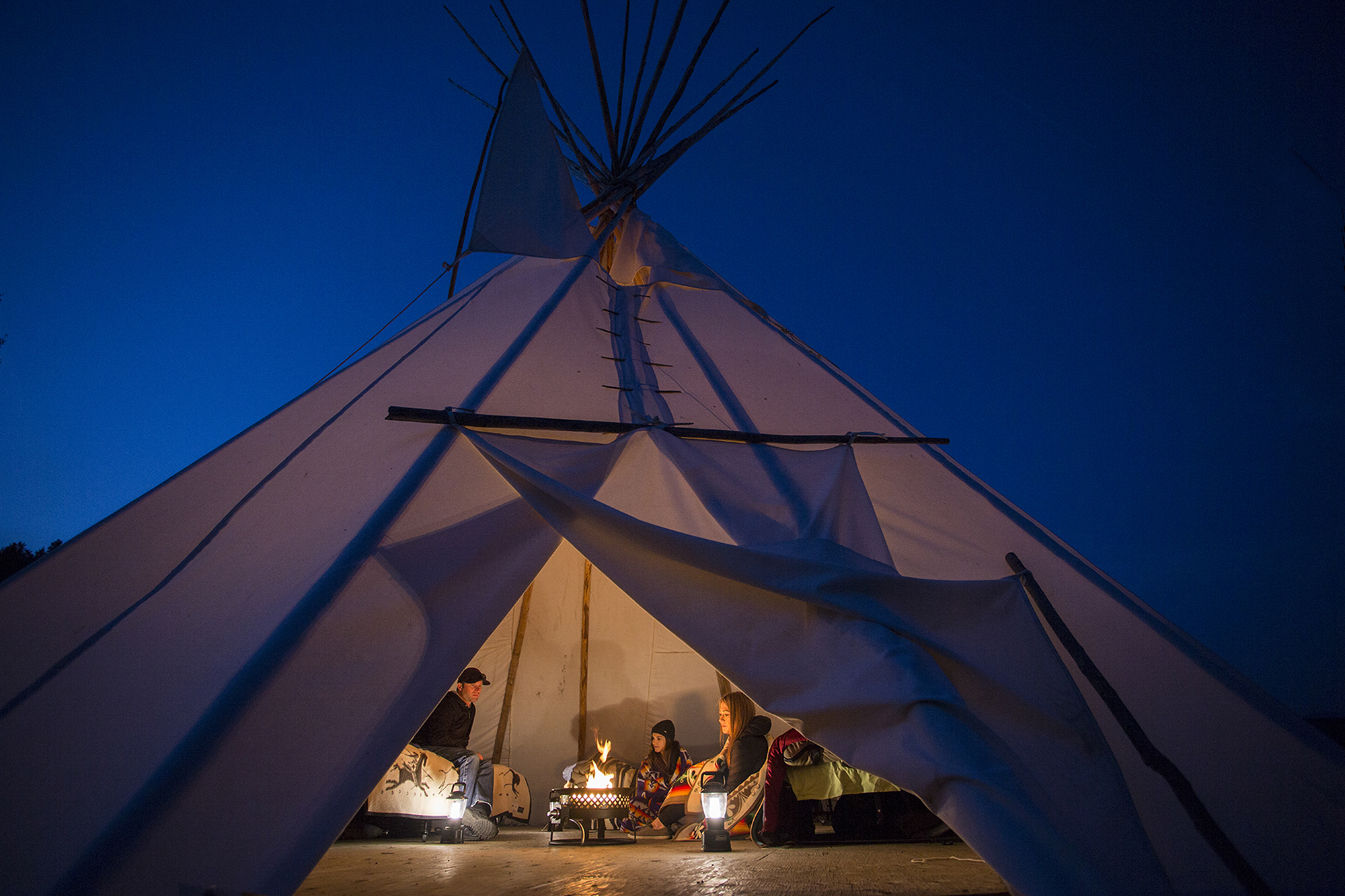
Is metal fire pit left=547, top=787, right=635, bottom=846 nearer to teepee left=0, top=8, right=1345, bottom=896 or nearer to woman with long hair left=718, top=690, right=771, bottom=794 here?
woman with long hair left=718, top=690, right=771, bottom=794

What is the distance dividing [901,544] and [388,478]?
1731mm

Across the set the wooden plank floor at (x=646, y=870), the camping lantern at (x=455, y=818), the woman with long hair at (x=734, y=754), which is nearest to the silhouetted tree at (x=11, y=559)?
the camping lantern at (x=455, y=818)

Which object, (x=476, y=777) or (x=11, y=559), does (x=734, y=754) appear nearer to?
(x=476, y=777)

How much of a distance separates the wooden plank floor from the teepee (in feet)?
2.10

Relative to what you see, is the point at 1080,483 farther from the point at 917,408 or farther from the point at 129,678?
the point at 129,678

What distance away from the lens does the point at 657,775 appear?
11.8ft

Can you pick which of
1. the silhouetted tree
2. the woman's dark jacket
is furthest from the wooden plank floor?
the silhouetted tree

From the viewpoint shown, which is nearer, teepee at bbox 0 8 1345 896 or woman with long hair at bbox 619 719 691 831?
teepee at bbox 0 8 1345 896

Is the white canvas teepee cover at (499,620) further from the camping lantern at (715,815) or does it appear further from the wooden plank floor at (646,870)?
the camping lantern at (715,815)

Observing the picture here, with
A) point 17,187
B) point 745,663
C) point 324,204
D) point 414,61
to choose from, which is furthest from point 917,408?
point 324,204

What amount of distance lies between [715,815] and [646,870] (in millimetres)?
602

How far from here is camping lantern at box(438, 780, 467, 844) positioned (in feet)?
10.00

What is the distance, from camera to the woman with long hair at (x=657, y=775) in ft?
11.6

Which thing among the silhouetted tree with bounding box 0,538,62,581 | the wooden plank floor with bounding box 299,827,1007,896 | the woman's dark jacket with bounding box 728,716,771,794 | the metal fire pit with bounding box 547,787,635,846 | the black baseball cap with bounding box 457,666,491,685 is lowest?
the wooden plank floor with bounding box 299,827,1007,896
